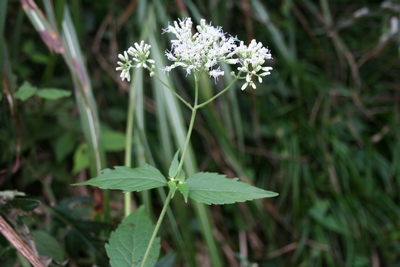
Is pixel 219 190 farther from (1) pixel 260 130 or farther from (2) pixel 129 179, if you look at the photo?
(1) pixel 260 130

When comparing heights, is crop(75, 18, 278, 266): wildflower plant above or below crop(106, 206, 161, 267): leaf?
above

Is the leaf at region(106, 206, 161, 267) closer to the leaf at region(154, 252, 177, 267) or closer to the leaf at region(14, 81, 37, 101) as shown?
the leaf at region(154, 252, 177, 267)

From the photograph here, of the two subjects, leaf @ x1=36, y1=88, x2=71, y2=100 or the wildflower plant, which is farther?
leaf @ x1=36, y1=88, x2=71, y2=100

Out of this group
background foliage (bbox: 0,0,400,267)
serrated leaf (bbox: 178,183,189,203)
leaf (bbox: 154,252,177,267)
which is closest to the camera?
serrated leaf (bbox: 178,183,189,203)

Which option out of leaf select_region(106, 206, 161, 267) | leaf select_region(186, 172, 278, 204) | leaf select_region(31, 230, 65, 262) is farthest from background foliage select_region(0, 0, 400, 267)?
leaf select_region(186, 172, 278, 204)

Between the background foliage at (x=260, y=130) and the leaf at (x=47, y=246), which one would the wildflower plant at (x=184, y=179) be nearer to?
the leaf at (x=47, y=246)

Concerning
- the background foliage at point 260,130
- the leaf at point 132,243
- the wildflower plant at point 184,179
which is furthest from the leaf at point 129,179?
the background foliage at point 260,130
